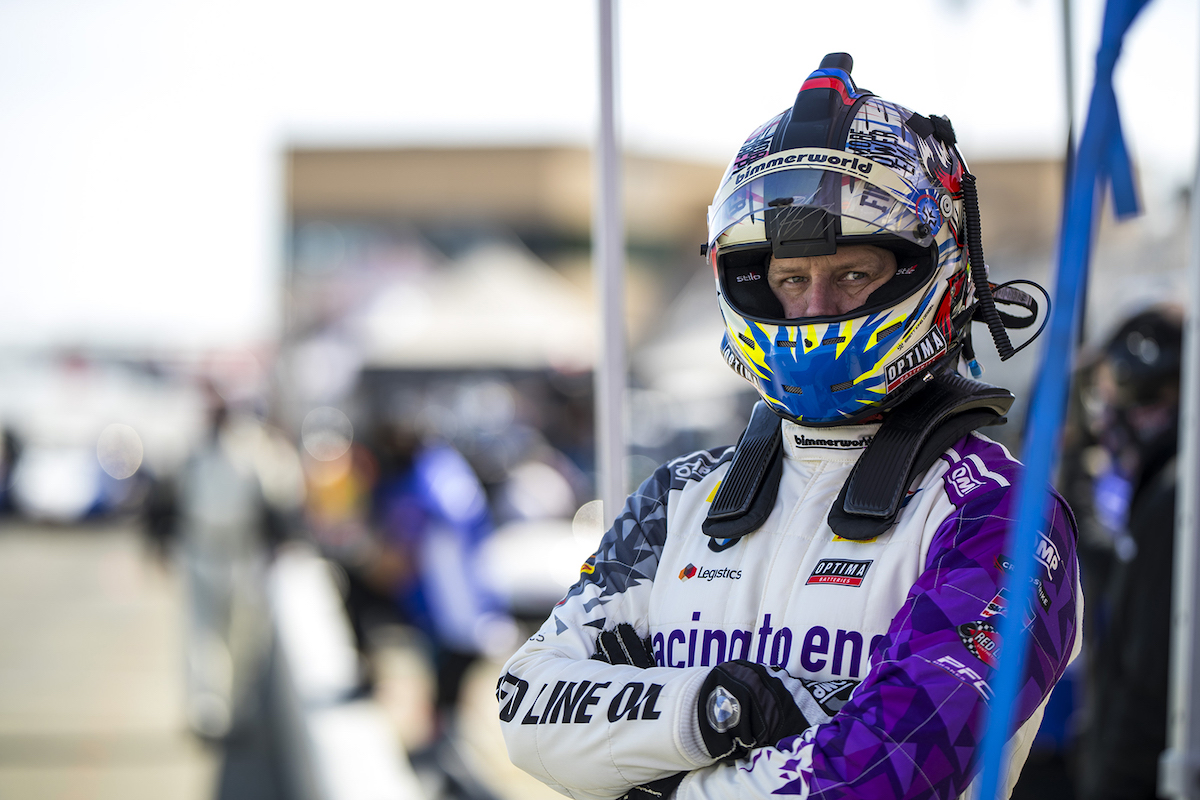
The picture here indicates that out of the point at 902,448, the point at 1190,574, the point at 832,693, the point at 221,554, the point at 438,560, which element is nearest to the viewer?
the point at 832,693

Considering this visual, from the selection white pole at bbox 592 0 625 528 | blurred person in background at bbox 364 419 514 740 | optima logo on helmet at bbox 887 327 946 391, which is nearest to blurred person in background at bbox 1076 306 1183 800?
white pole at bbox 592 0 625 528

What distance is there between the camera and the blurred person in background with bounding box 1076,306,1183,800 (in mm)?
3152

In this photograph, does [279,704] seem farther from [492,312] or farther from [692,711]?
[492,312]

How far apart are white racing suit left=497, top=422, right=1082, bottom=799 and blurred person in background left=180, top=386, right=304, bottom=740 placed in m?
6.35

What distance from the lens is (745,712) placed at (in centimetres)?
134

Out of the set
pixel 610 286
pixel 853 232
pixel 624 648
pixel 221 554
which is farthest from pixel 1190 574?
pixel 221 554

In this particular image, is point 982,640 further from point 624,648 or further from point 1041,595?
point 624,648

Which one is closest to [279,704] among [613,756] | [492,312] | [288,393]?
[613,756]

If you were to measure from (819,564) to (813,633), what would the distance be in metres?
0.10

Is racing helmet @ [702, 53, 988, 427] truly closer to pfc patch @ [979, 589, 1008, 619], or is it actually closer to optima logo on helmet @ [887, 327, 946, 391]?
optima logo on helmet @ [887, 327, 946, 391]

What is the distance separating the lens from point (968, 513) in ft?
4.56

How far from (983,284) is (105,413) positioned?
25.3 m

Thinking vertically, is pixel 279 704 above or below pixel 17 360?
below

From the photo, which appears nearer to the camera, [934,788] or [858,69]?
[934,788]
